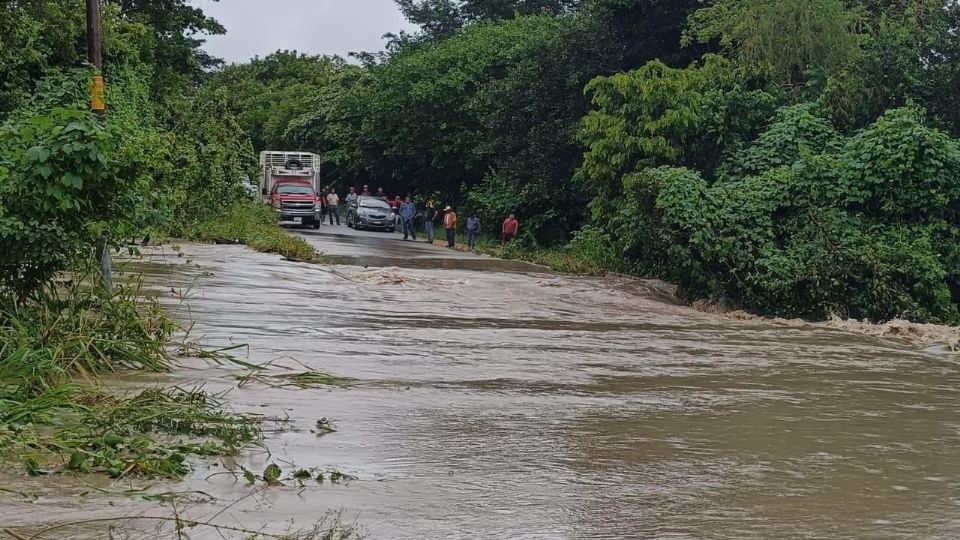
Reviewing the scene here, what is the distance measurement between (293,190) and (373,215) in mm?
3904

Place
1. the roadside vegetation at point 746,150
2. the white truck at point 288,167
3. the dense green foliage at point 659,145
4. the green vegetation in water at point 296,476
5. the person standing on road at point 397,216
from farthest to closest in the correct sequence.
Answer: the person standing on road at point 397,216 → the white truck at point 288,167 → the roadside vegetation at point 746,150 → the dense green foliage at point 659,145 → the green vegetation in water at point 296,476

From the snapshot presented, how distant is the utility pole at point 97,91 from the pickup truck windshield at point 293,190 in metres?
27.5

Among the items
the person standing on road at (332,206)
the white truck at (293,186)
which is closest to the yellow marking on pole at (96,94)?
the white truck at (293,186)

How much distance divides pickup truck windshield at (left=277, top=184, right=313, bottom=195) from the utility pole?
27523 millimetres

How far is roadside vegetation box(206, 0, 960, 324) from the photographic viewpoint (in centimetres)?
2103

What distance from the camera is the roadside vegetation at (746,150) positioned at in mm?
21031

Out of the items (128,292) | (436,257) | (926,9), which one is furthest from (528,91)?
(128,292)

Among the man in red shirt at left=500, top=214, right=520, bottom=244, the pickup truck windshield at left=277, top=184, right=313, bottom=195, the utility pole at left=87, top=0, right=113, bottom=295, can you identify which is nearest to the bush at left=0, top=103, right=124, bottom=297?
the utility pole at left=87, top=0, right=113, bottom=295

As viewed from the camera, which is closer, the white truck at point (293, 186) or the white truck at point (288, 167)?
the white truck at point (293, 186)

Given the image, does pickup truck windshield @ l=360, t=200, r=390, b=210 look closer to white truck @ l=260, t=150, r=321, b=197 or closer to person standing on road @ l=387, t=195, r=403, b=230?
person standing on road @ l=387, t=195, r=403, b=230

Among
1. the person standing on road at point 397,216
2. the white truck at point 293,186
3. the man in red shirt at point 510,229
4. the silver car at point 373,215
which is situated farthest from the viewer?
the person standing on road at point 397,216

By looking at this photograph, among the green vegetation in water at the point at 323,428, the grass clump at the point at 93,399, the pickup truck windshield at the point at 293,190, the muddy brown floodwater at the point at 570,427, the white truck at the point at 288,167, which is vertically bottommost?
the muddy brown floodwater at the point at 570,427

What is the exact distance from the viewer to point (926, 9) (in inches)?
1040

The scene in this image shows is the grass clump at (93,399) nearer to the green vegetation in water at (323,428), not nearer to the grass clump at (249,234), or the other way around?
the green vegetation in water at (323,428)
